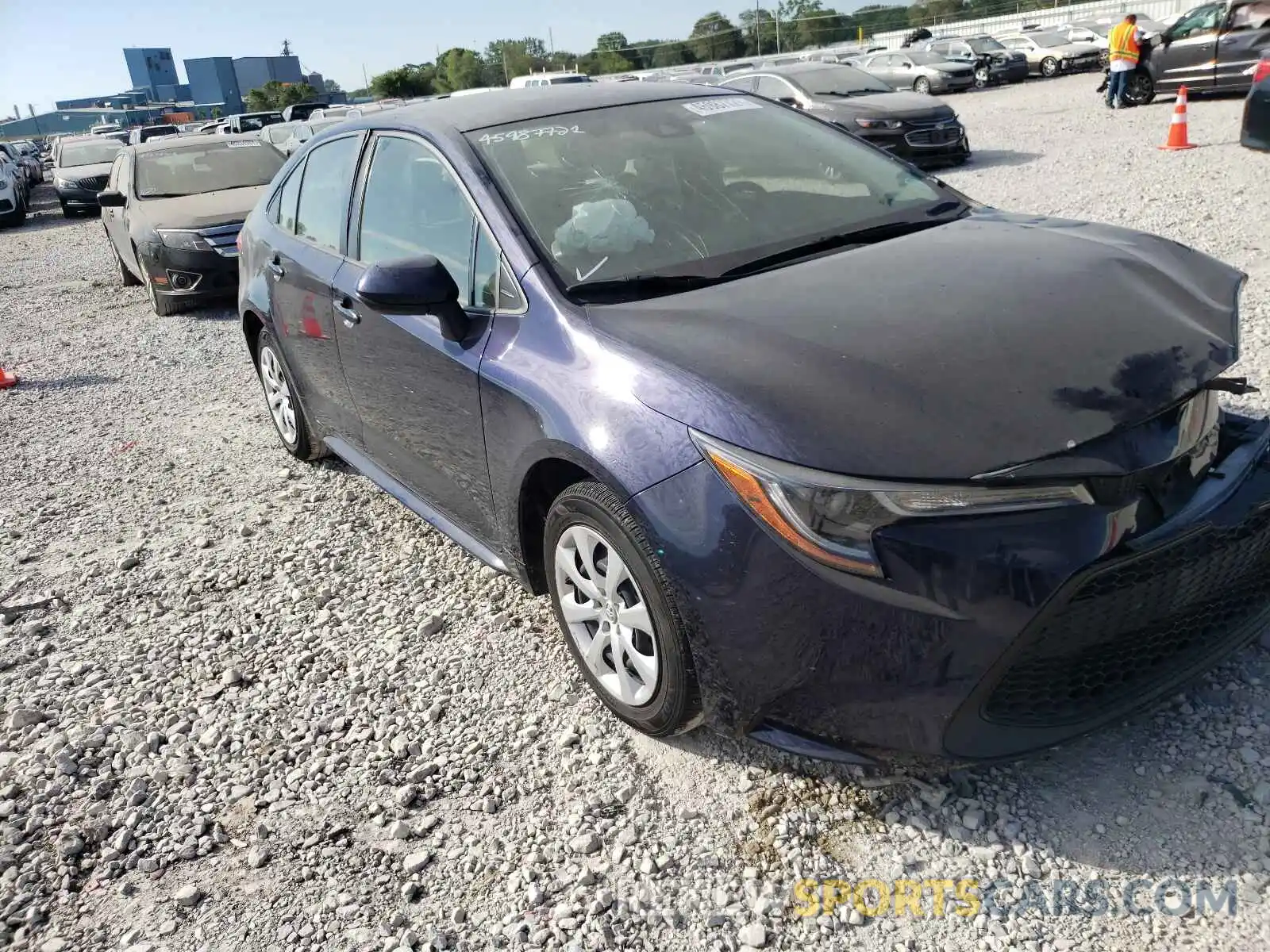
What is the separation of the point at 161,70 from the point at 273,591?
145m

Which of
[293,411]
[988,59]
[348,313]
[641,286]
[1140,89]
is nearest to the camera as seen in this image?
[641,286]

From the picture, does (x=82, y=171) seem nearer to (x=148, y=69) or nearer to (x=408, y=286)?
(x=408, y=286)

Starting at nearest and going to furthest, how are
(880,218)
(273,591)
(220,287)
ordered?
(880,218), (273,591), (220,287)

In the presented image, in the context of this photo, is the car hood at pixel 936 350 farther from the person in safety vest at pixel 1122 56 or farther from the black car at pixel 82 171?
the black car at pixel 82 171

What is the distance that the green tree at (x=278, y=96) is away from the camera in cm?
6956

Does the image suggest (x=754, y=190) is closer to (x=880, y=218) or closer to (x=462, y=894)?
(x=880, y=218)

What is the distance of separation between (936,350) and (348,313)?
2283 millimetres

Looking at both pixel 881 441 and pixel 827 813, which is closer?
pixel 881 441

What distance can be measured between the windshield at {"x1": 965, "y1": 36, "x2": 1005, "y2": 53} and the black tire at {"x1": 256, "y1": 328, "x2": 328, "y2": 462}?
1099 inches

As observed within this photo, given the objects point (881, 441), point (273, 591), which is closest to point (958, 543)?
point (881, 441)

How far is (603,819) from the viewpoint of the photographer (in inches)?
99.3

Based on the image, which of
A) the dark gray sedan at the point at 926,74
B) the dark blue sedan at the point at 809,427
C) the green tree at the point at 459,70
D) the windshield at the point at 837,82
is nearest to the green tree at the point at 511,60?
the green tree at the point at 459,70

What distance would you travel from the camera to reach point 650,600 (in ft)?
7.86

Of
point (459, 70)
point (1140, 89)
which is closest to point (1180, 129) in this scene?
point (1140, 89)
